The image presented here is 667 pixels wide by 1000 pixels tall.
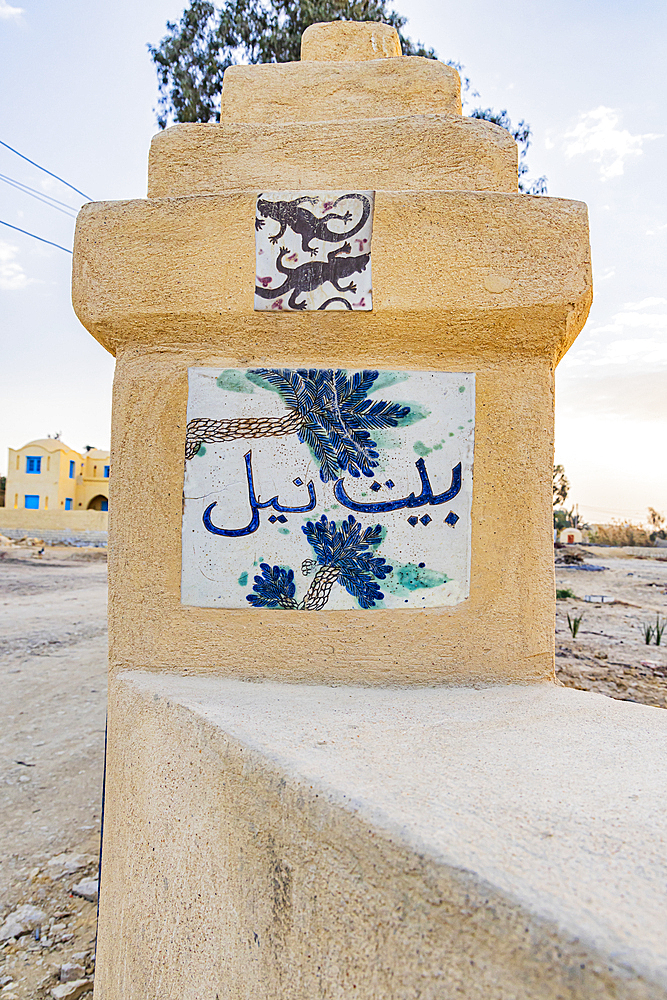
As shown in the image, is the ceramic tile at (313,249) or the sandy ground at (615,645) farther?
the sandy ground at (615,645)

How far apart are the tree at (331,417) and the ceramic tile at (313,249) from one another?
0.20 metres

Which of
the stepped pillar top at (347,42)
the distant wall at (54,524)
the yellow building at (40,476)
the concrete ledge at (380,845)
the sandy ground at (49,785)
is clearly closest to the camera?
the concrete ledge at (380,845)

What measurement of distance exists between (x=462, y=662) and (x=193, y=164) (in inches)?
68.8

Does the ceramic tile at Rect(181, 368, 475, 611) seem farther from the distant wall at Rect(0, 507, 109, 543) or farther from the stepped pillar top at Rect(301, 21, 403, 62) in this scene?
the distant wall at Rect(0, 507, 109, 543)

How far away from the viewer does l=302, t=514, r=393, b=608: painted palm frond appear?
1688mm

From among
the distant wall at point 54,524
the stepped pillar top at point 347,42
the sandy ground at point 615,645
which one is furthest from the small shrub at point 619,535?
the stepped pillar top at point 347,42

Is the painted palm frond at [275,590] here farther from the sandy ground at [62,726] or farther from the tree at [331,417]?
the sandy ground at [62,726]

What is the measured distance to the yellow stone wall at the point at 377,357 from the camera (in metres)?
1.68

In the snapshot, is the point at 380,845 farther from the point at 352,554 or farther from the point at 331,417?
the point at 331,417

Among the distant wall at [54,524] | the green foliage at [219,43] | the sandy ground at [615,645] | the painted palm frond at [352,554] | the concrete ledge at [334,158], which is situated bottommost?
the sandy ground at [615,645]

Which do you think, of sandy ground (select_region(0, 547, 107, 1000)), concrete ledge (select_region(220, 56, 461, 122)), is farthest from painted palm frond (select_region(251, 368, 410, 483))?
sandy ground (select_region(0, 547, 107, 1000))

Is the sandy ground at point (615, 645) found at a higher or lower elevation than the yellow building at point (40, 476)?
lower

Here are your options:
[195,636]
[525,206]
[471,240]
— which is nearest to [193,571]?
[195,636]

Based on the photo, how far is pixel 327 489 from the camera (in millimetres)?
1712
